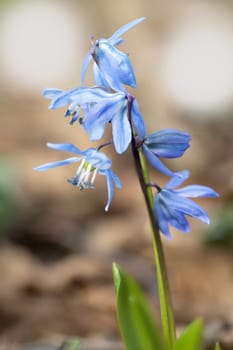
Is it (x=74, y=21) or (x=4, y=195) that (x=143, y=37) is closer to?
(x=74, y=21)

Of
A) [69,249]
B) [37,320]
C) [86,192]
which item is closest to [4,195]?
[69,249]

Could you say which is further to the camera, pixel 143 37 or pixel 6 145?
pixel 143 37

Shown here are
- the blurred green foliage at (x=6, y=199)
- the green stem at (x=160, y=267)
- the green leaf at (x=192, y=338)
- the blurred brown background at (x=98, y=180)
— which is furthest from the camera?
the blurred green foliage at (x=6, y=199)

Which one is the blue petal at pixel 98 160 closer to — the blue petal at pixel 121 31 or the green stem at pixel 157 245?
the green stem at pixel 157 245

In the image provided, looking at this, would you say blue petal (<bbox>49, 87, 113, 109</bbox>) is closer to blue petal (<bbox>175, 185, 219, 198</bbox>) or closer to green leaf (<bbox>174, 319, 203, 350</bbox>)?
blue petal (<bbox>175, 185, 219, 198</bbox>)

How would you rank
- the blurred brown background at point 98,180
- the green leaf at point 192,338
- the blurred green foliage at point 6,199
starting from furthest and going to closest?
the blurred green foliage at point 6,199, the blurred brown background at point 98,180, the green leaf at point 192,338

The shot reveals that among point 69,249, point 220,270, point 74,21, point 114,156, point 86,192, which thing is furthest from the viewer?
point 74,21

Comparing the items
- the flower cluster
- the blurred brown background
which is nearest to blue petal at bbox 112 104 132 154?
the flower cluster

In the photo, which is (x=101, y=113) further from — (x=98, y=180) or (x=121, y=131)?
(x=98, y=180)

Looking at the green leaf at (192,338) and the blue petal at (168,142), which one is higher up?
the blue petal at (168,142)

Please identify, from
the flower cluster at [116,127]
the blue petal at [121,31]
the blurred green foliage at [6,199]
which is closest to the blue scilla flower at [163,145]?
the flower cluster at [116,127]
